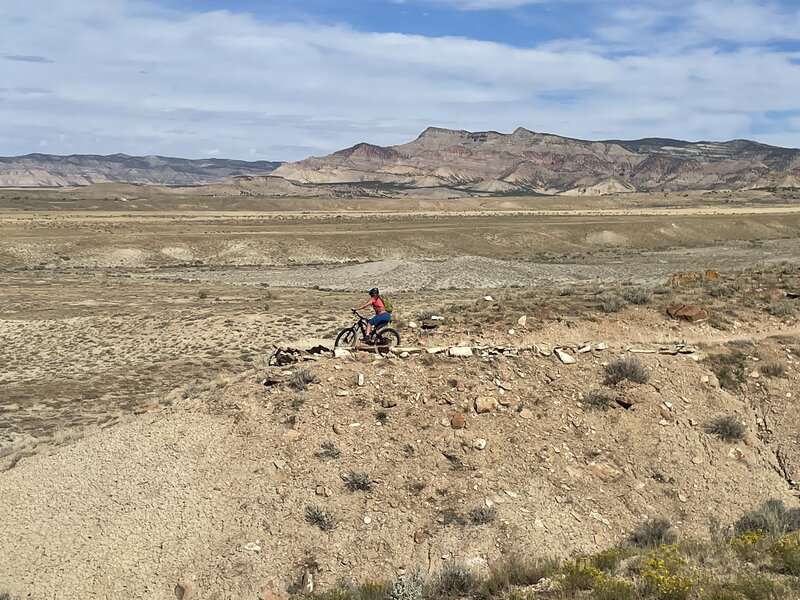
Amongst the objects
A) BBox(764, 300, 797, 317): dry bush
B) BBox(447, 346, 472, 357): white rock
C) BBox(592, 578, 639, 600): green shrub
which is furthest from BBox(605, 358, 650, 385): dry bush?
BBox(764, 300, 797, 317): dry bush

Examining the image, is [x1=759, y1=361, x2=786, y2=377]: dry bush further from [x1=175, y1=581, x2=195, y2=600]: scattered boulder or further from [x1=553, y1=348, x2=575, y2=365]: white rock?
[x1=175, y1=581, x2=195, y2=600]: scattered boulder

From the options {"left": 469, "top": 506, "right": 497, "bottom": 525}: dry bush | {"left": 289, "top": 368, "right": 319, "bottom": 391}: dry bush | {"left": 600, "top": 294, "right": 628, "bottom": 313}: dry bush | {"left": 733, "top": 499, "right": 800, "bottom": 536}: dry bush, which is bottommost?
{"left": 469, "top": 506, "right": 497, "bottom": 525}: dry bush

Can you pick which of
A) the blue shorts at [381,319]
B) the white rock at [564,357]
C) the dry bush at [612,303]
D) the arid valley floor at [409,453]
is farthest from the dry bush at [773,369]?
the blue shorts at [381,319]

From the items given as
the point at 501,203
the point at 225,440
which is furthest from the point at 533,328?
the point at 501,203

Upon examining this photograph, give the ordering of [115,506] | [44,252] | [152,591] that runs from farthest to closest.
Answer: [44,252] < [115,506] < [152,591]

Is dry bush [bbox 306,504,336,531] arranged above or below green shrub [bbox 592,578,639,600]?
below

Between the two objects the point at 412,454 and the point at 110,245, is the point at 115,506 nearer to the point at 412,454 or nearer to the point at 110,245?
the point at 412,454

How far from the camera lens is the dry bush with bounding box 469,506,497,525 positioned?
36.4 feet

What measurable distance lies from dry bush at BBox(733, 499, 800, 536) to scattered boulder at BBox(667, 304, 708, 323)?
323 inches

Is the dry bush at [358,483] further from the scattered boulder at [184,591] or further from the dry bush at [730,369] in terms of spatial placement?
the dry bush at [730,369]

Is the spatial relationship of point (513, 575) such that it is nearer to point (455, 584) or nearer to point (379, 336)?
point (455, 584)

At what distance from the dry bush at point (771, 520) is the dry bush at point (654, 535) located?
103cm

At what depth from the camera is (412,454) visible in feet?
41.0

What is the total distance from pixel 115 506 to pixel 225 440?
7.31 feet
